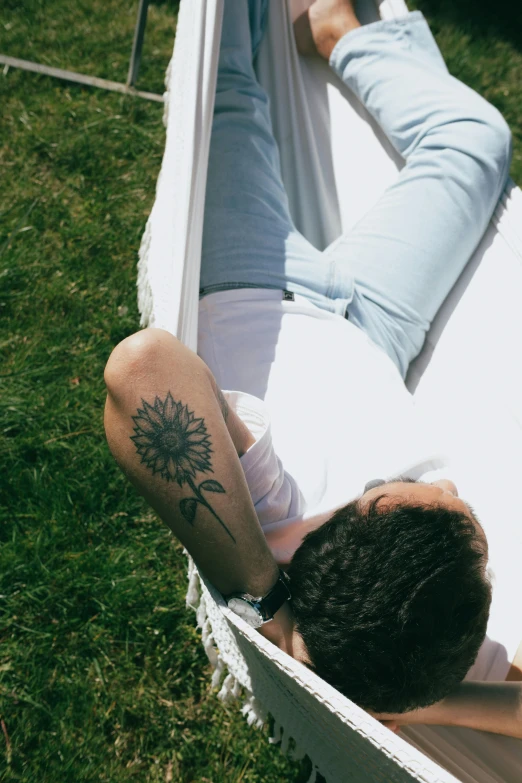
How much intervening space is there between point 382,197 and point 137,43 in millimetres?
1182

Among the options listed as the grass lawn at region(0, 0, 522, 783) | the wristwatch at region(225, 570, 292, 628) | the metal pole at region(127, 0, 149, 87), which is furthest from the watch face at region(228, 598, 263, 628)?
the metal pole at region(127, 0, 149, 87)

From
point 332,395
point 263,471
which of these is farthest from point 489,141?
point 263,471

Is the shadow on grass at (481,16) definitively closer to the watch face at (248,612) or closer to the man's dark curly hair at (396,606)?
the man's dark curly hair at (396,606)

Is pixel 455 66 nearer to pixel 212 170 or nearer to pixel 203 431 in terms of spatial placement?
pixel 212 170

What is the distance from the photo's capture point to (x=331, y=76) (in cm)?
194

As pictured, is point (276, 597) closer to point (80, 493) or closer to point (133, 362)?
point (133, 362)

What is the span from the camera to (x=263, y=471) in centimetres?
108

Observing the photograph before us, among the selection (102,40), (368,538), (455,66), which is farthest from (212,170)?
(455,66)

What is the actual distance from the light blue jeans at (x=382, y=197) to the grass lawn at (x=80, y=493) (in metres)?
0.61

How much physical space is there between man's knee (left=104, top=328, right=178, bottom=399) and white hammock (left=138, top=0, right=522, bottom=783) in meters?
0.12

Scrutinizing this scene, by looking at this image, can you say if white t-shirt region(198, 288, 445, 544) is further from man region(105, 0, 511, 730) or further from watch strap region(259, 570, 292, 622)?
watch strap region(259, 570, 292, 622)

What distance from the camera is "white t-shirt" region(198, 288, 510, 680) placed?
1139 millimetres

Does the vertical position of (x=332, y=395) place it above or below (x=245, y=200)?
below

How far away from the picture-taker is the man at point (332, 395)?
0.93m
